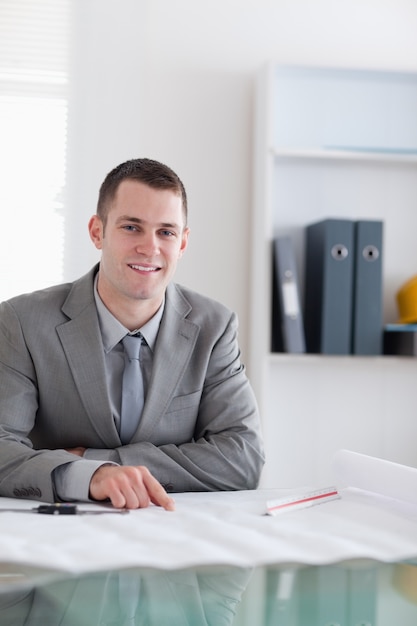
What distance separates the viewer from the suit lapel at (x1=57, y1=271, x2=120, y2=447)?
183 centimetres

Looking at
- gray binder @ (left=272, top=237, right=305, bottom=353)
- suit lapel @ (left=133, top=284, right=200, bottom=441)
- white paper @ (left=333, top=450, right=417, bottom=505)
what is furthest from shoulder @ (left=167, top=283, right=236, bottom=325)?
gray binder @ (left=272, top=237, right=305, bottom=353)

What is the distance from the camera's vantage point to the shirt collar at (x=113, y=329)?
1.93 meters

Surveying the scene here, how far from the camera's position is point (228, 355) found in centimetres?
199

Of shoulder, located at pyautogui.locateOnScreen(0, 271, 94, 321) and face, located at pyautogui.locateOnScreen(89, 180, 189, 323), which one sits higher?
face, located at pyautogui.locateOnScreen(89, 180, 189, 323)

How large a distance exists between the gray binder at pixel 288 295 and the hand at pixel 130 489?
1617 millimetres

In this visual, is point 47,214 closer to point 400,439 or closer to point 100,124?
point 100,124

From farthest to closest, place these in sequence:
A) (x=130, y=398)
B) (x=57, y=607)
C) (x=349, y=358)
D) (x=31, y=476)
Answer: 1. (x=349, y=358)
2. (x=130, y=398)
3. (x=31, y=476)
4. (x=57, y=607)

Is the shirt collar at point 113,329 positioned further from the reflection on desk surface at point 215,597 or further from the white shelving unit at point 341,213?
the white shelving unit at point 341,213

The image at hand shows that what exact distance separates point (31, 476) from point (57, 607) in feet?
2.38

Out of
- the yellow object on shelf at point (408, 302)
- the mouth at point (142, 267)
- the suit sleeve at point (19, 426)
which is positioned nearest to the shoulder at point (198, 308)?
the mouth at point (142, 267)

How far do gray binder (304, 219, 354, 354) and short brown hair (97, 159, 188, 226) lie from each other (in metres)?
1.07

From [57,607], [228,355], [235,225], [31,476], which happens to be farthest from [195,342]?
[235,225]

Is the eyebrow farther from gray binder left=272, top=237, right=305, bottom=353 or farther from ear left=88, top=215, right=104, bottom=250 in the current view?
gray binder left=272, top=237, right=305, bottom=353

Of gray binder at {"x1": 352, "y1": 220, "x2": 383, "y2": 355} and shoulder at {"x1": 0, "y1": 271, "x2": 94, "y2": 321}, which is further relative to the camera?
gray binder at {"x1": 352, "y1": 220, "x2": 383, "y2": 355}
